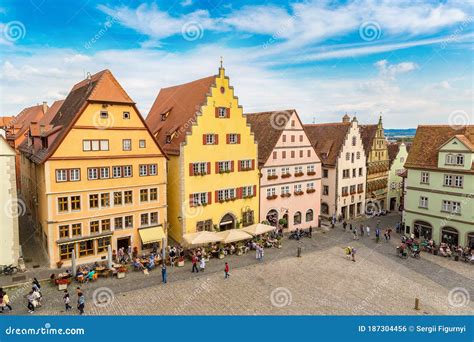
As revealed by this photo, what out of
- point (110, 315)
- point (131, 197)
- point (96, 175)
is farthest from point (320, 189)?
point (110, 315)

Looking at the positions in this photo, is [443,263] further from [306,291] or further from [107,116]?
[107,116]

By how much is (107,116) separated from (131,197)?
7076 mm

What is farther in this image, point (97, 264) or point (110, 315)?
point (97, 264)

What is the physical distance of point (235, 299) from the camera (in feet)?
76.4

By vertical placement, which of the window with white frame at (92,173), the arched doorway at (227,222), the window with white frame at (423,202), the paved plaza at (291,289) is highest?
the window with white frame at (92,173)

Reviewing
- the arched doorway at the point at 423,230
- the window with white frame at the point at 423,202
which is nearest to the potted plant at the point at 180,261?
the arched doorway at the point at 423,230

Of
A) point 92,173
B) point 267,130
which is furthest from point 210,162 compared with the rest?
point 92,173

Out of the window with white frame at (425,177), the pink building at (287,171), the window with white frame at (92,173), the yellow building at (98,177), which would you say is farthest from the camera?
the window with white frame at (425,177)

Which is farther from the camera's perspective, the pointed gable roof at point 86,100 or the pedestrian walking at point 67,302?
the pointed gable roof at point 86,100

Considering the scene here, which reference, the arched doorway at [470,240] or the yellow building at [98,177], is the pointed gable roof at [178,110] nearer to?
the yellow building at [98,177]

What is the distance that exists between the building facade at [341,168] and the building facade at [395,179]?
25.8 feet

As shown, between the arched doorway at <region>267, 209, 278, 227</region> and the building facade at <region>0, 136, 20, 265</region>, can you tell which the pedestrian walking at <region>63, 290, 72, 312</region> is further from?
the arched doorway at <region>267, 209, 278, 227</region>

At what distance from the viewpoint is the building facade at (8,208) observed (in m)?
27.1

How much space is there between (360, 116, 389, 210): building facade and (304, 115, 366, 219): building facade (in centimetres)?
180
